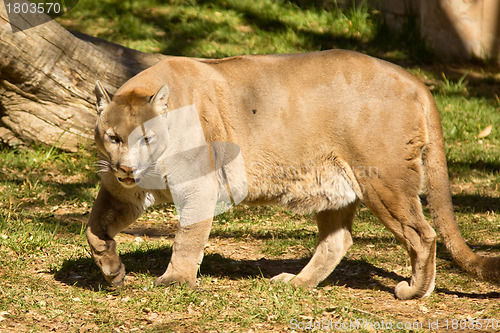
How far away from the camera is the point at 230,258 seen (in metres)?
4.86

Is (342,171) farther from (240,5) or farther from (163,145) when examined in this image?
(240,5)

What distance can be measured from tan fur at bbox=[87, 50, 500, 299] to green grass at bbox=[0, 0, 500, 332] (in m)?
0.24

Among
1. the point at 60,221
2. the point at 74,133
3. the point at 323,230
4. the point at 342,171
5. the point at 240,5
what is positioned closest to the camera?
the point at 342,171

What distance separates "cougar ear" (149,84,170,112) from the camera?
12.5 feet

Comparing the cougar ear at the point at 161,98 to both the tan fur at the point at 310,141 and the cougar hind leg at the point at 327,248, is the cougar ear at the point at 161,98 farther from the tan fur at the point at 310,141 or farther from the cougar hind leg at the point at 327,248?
the cougar hind leg at the point at 327,248

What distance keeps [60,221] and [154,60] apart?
2.38 meters

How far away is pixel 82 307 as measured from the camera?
12.5ft

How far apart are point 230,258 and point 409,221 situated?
151cm

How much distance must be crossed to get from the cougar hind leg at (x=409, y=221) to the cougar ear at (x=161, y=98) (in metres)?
1.40

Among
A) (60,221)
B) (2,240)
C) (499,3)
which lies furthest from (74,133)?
(499,3)

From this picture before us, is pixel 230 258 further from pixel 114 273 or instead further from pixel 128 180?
pixel 128 180

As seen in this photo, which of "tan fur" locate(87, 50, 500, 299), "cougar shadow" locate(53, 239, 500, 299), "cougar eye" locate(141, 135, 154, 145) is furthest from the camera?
"cougar shadow" locate(53, 239, 500, 299)

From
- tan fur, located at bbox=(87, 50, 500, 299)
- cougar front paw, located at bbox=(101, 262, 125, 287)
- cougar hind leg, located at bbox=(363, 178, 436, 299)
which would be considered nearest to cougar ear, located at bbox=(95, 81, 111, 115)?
tan fur, located at bbox=(87, 50, 500, 299)

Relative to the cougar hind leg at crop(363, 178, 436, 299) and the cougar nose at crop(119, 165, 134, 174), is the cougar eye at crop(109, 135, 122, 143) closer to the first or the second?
the cougar nose at crop(119, 165, 134, 174)
